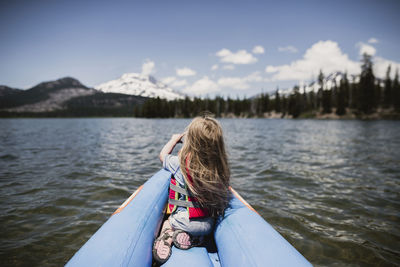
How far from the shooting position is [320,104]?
8200 centimetres

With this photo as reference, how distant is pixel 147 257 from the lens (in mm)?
2246

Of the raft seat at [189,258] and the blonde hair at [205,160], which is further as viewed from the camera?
the blonde hair at [205,160]

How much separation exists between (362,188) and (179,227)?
7.02m

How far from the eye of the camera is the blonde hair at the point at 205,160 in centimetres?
244

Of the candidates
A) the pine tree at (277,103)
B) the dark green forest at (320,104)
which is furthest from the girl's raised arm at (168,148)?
the pine tree at (277,103)

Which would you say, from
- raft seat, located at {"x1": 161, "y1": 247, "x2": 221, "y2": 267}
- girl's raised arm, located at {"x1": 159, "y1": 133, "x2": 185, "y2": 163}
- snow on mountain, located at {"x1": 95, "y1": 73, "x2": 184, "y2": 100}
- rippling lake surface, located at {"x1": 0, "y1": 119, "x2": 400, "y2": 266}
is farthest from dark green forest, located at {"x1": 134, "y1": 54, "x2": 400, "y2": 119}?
raft seat, located at {"x1": 161, "y1": 247, "x2": 221, "y2": 267}

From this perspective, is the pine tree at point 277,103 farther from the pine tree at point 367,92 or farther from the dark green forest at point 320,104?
the pine tree at point 367,92

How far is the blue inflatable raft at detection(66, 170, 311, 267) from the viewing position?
191 cm

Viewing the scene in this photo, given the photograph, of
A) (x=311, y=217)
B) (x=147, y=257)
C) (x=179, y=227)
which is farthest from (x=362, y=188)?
(x=147, y=257)

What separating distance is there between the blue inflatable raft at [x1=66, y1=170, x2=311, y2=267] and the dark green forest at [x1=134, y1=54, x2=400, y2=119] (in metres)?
27.2

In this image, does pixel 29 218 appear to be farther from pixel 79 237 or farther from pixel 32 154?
pixel 32 154

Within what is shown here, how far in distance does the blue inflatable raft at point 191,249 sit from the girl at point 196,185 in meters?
0.16

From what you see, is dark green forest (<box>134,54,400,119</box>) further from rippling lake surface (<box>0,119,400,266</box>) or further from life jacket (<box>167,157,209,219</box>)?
life jacket (<box>167,157,209,219</box>)

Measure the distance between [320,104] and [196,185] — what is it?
310 feet
